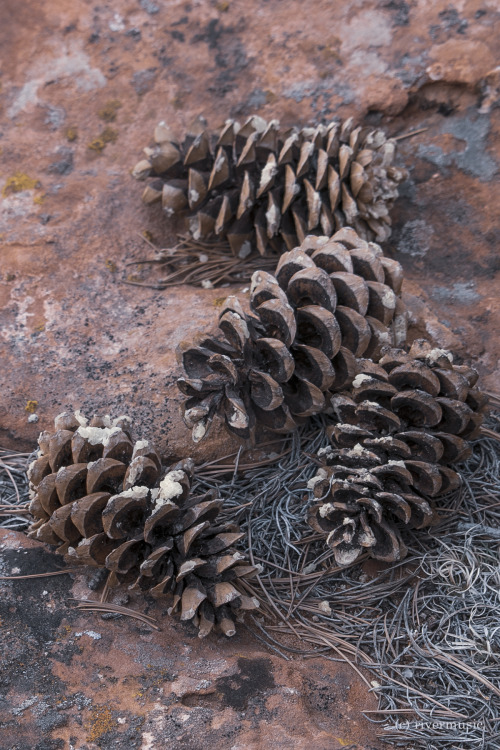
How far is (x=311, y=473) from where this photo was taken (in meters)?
2.10

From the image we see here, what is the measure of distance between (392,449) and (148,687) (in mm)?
943

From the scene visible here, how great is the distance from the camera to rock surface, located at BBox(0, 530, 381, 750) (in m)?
1.46

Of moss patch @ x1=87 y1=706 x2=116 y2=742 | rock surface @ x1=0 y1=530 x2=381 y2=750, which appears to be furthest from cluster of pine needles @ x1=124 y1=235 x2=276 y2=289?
moss patch @ x1=87 y1=706 x2=116 y2=742

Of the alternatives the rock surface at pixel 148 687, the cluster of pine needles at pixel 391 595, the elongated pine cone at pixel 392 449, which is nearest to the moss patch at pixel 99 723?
the rock surface at pixel 148 687

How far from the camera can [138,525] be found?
1.75m

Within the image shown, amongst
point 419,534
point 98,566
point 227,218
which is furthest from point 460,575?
point 227,218

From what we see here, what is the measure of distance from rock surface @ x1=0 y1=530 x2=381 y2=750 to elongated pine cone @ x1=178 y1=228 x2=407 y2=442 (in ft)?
2.03

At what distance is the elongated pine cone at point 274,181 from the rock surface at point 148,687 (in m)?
1.53

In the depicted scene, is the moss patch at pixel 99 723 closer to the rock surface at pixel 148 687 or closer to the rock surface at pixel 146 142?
the rock surface at pixel 148 687

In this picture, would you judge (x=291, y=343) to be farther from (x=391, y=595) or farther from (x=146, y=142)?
(x=146, y=142)

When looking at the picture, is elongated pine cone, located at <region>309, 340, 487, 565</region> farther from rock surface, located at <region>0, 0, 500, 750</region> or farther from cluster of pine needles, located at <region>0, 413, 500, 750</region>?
rock surface, located at <region>0, 0, 500, 750</region>

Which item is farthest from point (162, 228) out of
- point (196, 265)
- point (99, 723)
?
point (99, 723)

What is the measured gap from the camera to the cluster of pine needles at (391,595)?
5.19 feet

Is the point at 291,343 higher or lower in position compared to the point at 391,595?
higher
